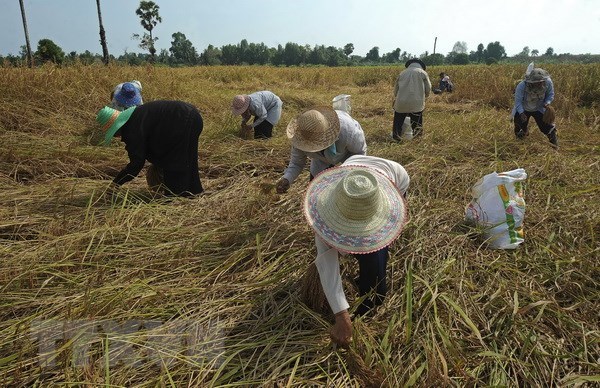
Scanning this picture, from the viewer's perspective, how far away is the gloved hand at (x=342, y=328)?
52.1 inches

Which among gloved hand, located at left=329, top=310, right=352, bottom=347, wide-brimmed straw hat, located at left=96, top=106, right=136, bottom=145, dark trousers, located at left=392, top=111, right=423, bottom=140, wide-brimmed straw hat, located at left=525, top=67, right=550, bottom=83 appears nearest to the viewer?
gloved hand, located at left=329, top=310, right=352, bottom=347

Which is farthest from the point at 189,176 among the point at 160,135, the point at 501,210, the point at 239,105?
the point at 501,210

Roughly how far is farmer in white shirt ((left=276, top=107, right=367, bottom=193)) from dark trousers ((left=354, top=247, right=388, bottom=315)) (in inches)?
32.0

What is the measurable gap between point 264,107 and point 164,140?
2204mm

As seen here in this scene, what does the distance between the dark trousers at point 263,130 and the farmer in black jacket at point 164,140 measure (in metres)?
1.79

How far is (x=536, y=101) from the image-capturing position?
420 centimetres

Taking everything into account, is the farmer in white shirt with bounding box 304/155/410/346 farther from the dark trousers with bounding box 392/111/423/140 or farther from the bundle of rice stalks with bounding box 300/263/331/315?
the dark trousers with bounding box 392/111/423/140

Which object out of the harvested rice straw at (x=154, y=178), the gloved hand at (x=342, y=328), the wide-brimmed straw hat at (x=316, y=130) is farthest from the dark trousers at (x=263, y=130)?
the gloved hand at (x=342, y=328)

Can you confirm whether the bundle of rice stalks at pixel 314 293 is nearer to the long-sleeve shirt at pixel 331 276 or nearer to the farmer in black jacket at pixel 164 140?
the long-sleeve shirt at pixel 331 276

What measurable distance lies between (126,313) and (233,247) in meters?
0.74

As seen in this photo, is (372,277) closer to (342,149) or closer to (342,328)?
(342,328)

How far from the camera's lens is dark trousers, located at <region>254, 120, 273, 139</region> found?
4902 mm

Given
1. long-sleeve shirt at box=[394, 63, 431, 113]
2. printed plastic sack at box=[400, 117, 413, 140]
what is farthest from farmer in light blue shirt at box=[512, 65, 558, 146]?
printed plastic sack at box=[400, 117, 413, 140]

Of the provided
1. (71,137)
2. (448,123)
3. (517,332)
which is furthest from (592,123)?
(71,137)
